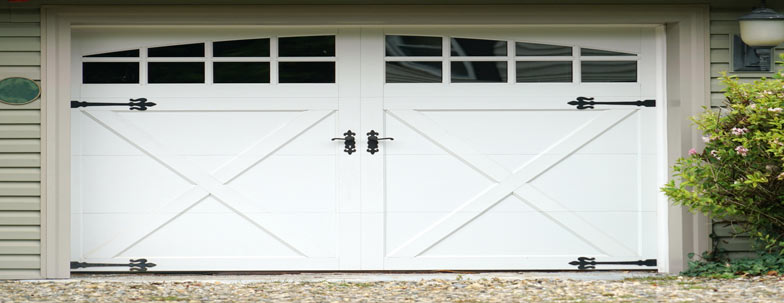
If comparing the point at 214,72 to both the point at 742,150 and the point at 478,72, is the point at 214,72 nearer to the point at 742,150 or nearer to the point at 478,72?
the point at 478,72

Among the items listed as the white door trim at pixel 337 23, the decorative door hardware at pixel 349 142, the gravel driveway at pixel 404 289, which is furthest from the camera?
the decorative door hardware at pixel 349 142

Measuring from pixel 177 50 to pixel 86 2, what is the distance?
67 centimetres

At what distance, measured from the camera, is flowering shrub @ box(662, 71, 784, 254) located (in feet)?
21.3

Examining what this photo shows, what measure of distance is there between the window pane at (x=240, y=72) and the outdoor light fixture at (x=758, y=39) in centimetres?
315

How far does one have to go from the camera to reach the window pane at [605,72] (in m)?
7.22

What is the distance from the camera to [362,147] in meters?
7.15

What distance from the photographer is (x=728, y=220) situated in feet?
22.9

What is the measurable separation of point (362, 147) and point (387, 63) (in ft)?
1.97

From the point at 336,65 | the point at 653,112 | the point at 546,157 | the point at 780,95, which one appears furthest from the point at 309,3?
the point at 780,95

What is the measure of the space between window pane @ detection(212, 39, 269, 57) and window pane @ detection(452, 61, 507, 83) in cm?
131

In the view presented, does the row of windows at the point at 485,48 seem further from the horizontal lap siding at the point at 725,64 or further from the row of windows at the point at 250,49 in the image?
the horizontal lap siding at the point at 725,64

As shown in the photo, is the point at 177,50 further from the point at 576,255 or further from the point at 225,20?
the point at 576,255

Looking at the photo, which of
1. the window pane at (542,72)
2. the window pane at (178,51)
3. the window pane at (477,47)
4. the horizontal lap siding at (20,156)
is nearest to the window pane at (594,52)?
the window pane at (542,72)

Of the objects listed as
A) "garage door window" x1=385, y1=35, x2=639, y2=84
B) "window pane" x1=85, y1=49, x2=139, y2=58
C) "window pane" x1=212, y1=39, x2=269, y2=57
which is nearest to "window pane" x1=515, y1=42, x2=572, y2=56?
"garage door window" x1=385, y1=35, x2=639, y2=84
